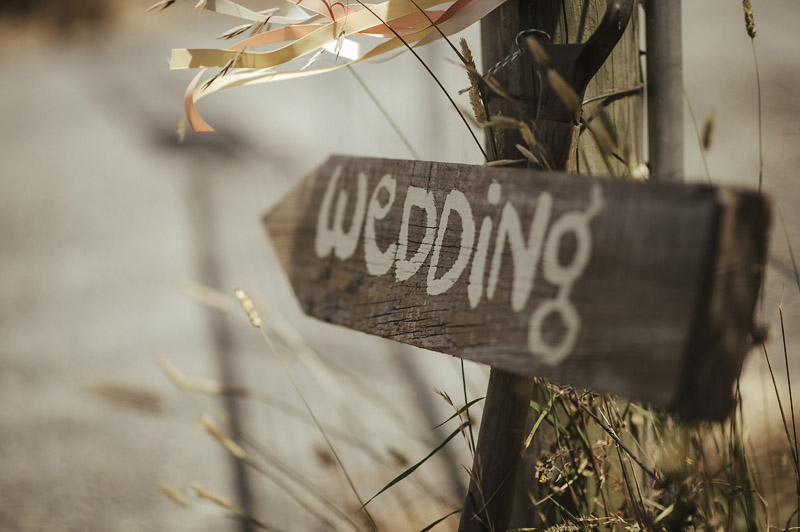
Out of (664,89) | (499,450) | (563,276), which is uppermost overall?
(664,89)

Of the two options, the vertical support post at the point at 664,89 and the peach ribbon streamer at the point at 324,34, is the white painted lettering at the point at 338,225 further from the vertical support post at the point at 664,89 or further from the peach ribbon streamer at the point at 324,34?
the vertical support post at the point at 664,89

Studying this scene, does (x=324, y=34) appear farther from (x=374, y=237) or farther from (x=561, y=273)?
(x=561, y=273)

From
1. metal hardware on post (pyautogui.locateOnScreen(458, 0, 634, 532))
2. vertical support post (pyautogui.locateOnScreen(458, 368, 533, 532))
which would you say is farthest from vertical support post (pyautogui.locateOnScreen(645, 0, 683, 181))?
vertical support post (pyautogui.locateOnScreen(458, 368, 533, 532))

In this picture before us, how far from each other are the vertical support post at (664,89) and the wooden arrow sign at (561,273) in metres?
0.47

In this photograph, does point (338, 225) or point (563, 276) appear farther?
point (338, 225)

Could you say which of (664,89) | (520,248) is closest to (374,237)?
(520,248)

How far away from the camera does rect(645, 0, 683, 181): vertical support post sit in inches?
33.4

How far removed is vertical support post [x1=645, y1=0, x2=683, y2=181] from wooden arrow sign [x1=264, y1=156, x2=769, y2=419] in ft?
1.55

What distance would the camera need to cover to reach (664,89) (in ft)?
2.85

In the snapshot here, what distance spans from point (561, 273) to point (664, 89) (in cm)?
56

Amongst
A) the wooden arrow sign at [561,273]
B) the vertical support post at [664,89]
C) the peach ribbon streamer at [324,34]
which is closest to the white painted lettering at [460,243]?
the wooden arrow sign at [561,273]

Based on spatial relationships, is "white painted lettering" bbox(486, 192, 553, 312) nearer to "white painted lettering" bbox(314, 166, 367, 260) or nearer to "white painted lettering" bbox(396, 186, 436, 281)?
"white painted lettering" bbox(396, 186, 436, 281)

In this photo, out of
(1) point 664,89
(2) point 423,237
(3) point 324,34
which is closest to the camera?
(2) point 423,237

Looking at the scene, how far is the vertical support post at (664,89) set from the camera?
0.85 metres
